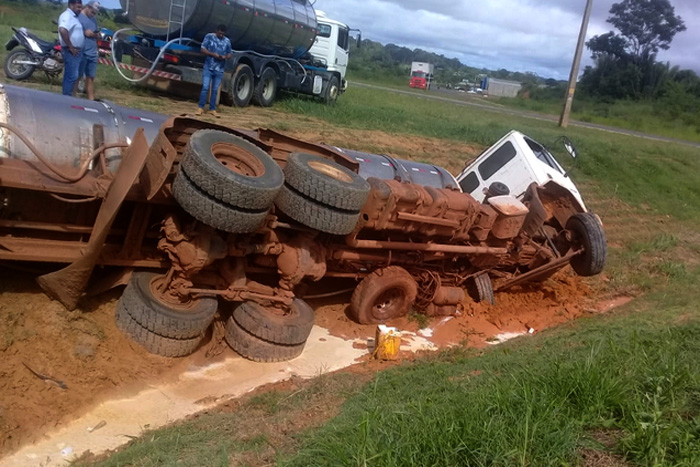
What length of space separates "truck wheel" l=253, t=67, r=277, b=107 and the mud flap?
1200 cm

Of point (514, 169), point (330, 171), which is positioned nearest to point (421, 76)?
point (514, 169)

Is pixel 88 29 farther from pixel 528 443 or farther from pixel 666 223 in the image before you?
pixel 666 223

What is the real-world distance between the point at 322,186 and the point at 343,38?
738 inches

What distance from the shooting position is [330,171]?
22.4 feet

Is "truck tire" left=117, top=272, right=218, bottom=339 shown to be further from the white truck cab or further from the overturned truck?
the white truck cab

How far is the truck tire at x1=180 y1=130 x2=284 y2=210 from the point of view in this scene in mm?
5621

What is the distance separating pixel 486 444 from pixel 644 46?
213 feet

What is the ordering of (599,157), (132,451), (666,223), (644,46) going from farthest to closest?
(644,46), (599,157), (666,223), (132,451)

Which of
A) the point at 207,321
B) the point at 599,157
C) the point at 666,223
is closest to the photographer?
the point at 207,321

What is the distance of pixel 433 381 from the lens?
5602 mm

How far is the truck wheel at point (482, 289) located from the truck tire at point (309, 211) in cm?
322

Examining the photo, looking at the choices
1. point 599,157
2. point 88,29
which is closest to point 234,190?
point 88,29

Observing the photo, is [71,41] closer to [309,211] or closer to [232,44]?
[232,44]

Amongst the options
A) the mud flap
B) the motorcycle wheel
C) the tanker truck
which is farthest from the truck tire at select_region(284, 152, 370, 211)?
the motorcycle wheel
